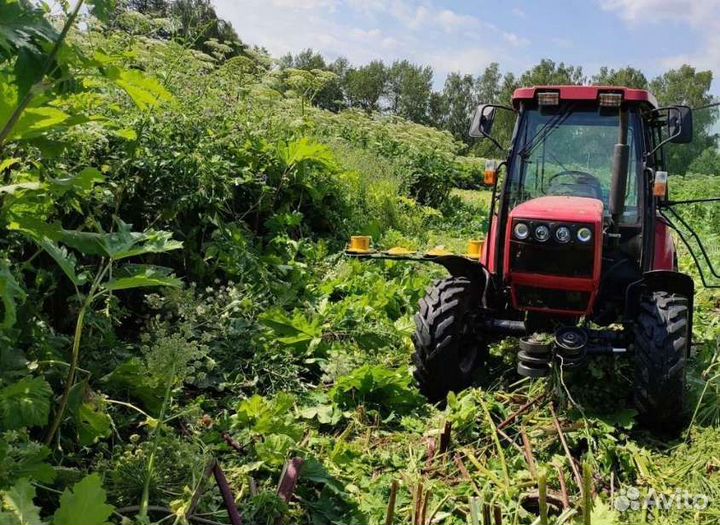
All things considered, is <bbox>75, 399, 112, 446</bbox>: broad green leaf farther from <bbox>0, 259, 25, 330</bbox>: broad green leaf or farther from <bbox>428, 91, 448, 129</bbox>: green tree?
<bbox>428, 91, 448, 129</bbox>: green tree

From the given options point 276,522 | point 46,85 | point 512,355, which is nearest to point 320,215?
point 512,355

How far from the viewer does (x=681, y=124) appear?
13.3 feet

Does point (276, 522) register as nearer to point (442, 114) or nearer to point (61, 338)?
point (61, 338)

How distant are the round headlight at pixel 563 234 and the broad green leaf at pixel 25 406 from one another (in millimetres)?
2648

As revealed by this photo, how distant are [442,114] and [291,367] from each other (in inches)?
2047

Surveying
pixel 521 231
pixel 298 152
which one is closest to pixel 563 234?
pixel 521 231

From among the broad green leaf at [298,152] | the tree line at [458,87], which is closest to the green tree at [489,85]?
the tree line at [458,87]

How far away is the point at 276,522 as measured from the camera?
2609 mm

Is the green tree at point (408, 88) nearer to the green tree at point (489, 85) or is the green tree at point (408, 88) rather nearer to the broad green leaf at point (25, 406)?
the green tree at point (489, 85)

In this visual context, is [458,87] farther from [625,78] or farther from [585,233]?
[585,233]

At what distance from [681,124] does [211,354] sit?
3.14 m

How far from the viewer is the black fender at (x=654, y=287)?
381 centimetres

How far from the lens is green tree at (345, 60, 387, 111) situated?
52.0 meters

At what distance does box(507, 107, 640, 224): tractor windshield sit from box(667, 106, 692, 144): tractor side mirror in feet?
0.71
